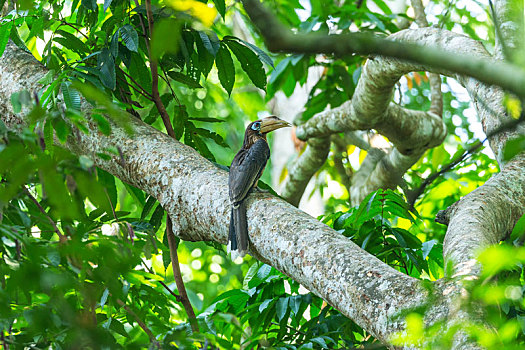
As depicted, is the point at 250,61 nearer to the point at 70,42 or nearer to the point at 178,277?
the point at 70,42

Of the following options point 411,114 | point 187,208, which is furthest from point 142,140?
point 411,114

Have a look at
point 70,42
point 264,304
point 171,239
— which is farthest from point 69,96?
point 264,304

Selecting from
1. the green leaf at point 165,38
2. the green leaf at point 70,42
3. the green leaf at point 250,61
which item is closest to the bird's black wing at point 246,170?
the green leaf at point 250,61

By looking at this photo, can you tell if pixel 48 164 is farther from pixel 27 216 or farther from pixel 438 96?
pixel 438 96

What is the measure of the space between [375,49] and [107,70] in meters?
2.15

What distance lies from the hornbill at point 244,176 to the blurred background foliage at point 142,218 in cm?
25

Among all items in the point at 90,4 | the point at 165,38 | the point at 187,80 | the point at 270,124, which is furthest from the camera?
the point at 270,124

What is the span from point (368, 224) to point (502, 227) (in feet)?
1.91

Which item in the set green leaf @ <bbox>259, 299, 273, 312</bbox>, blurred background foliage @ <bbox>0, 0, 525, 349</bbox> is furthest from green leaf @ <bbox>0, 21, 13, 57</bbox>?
green leaf @ <bbox>259, 299, 273, 312</bbox>

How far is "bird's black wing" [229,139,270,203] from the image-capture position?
8.23ft

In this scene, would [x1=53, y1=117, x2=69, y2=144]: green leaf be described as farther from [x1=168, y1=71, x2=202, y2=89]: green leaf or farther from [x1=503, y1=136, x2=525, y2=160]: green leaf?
[x1=168, y1=71, x2=202, y2=89]: green leaf

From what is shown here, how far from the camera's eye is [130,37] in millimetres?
2645

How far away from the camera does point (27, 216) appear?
1622 mm

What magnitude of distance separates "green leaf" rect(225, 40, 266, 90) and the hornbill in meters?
0.49
